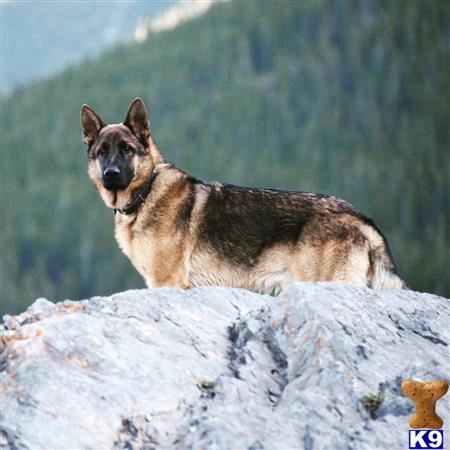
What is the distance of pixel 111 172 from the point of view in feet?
36.8

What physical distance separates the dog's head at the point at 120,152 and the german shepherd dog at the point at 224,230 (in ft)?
0.04

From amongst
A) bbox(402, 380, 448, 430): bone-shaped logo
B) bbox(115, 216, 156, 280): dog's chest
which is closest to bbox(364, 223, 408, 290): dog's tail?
bbox(115, 216, 156, 280): dog's chest

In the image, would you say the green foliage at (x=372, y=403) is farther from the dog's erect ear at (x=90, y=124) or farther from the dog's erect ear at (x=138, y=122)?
the dog's erect ear at (x=90, y=124)

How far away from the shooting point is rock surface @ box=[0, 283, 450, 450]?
6.73 metres

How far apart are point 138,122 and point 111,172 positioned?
0.74 m

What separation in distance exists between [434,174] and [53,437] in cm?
19224

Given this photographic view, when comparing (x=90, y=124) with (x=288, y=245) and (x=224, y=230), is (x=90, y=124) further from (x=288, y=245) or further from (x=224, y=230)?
(x=288, y=245)

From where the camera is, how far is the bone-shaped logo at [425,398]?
23.3 ft

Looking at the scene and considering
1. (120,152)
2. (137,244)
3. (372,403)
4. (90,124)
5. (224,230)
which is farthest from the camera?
(90,124)

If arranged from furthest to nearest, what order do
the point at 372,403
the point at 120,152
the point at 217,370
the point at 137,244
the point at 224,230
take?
the point at 120,152
the point at 137,244
the point at 224,230
the point at 217,370
the point at 372,403

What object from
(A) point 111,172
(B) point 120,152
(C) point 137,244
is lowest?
(C) point 137,244

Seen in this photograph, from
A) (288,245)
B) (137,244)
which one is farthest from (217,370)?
(137,244)

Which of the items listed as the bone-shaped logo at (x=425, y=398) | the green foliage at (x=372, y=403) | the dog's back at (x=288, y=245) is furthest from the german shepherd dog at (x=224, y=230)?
the green foliage at (x=372, y=403)

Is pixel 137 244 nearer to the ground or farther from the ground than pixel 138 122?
nearer to the ground
